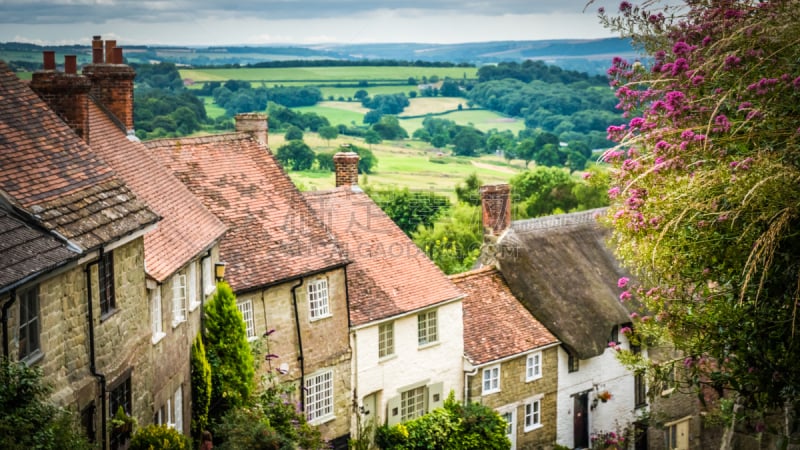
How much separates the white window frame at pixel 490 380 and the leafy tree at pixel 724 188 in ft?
51.3

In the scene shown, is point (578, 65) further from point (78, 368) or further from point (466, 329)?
point (78, 368)

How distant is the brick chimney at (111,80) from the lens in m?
23.6

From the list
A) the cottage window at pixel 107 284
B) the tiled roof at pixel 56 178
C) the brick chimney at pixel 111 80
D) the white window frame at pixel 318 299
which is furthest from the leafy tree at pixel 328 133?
the cottage window at pixel 107 284

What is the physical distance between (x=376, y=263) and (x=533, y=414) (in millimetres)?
7659

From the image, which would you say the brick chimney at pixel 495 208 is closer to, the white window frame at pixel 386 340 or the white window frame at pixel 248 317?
the white window frame at pixel 386 340

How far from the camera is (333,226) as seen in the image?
31.5 meters

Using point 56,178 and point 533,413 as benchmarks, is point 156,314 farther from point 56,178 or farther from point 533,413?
point 533,413

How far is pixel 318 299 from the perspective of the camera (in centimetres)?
2755

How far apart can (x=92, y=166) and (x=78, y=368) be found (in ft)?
12.7

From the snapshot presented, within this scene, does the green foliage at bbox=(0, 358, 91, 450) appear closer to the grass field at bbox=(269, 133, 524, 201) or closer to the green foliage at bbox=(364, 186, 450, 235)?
the green foliage at bbox=(364, 186, 450, 235)

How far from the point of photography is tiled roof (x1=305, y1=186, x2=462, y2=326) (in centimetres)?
3002

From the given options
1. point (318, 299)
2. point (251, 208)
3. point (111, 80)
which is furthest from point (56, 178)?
point (318, 299)

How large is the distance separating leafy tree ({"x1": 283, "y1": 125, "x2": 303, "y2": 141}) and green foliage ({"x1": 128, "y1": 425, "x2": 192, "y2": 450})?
7856 centimetres

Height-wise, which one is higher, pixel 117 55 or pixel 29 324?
pixel 117 55
